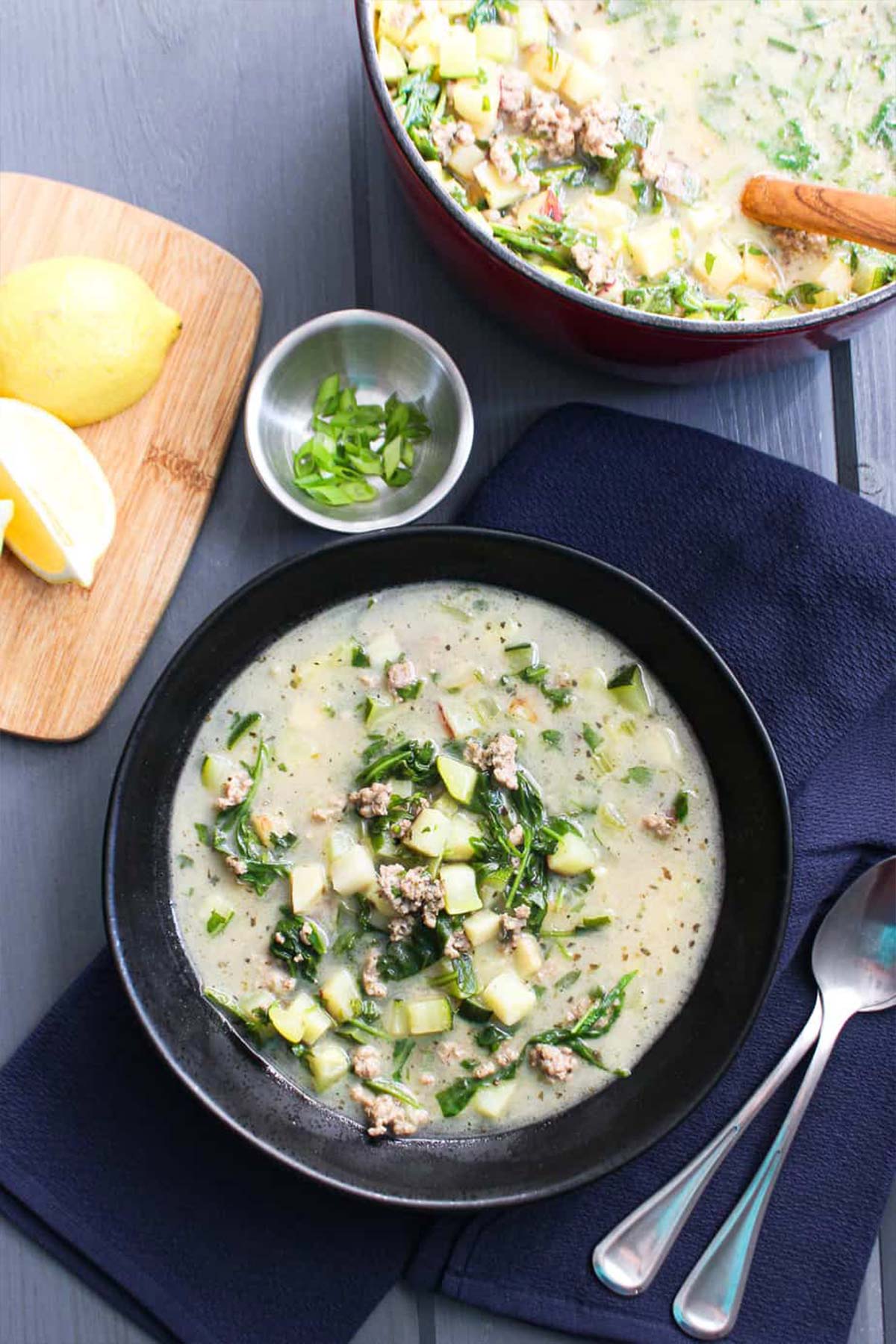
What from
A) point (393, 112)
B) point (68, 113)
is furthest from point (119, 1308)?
point (68, 113)

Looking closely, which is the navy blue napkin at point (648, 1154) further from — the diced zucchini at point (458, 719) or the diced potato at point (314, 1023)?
the diced zucchini at point (458, 719)

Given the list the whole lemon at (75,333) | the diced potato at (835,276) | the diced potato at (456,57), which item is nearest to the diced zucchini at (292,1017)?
the whole lemon at (75,333)

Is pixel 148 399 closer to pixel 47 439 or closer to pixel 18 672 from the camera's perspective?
pixel 47 439

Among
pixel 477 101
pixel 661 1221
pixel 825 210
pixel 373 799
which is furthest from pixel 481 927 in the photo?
pixel 477 101

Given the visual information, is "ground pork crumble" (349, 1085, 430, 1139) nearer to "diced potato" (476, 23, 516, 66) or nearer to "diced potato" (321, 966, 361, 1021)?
"diced potato" (321, 966, 361, 1021)

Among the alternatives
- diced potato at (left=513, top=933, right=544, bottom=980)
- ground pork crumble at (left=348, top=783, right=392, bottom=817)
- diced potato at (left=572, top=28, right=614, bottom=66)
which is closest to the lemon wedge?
ground pork crumble at (left=348, top=783, right=392, bottom=817)
